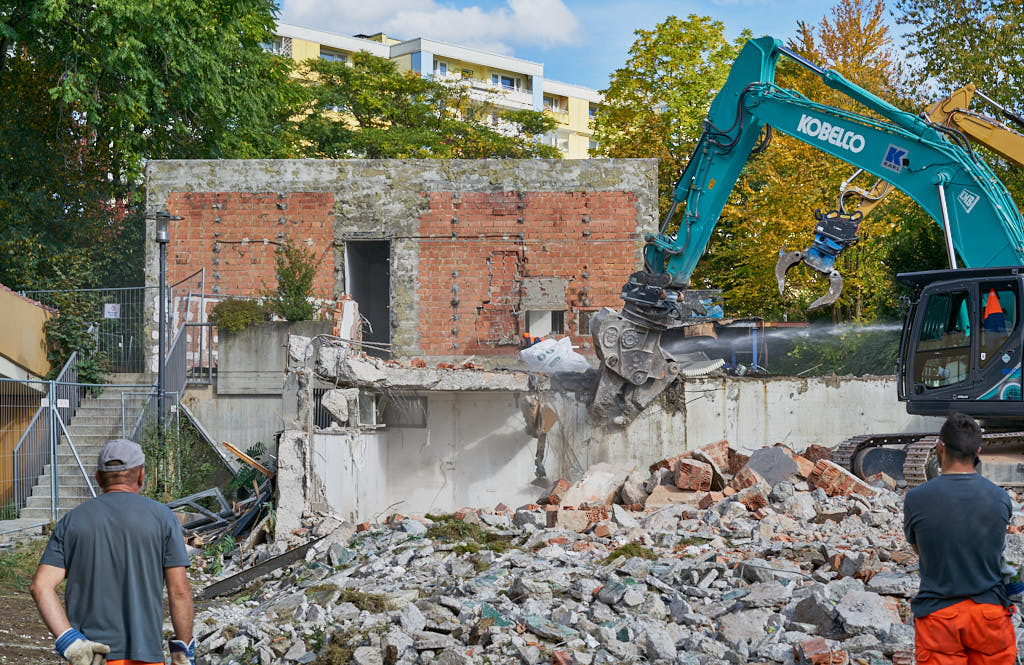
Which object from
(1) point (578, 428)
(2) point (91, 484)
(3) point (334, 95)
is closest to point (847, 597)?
(1) point (578, 428)

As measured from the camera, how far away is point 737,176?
49.6 ft

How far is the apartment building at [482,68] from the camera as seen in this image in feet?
190

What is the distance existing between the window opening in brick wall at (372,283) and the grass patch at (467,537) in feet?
29.2

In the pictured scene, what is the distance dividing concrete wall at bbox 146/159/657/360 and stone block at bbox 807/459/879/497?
283 inches

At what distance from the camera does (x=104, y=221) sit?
2767 centimetres

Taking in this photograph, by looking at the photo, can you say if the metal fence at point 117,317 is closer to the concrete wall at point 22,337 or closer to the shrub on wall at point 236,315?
the concrete wall at point 22,337

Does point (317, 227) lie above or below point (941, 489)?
above

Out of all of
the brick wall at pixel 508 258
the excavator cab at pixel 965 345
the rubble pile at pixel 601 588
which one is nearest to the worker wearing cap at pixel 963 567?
the rubble pile at pixel 601 588

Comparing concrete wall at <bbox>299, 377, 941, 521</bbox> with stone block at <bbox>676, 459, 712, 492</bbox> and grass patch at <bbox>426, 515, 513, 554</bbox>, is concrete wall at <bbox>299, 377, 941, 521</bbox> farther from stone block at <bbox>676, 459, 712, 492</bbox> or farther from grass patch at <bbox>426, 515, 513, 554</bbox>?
grass patch at <bbox>426, 515, 513, 554</bbox>

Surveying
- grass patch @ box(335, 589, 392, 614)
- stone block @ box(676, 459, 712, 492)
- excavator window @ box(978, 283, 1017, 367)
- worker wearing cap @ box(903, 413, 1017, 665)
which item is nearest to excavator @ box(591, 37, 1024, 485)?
excavator window @ box(978, 283, 1017, 367)

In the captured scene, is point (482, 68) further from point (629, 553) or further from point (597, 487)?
point (629, 553)

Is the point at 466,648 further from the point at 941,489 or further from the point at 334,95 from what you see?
the point at 334,95

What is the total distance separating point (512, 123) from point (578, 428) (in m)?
29.0

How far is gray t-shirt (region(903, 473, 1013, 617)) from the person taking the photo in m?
4.63
